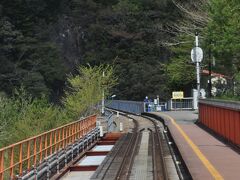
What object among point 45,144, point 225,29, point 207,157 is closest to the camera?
point 207,157

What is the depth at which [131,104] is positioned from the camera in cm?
6325

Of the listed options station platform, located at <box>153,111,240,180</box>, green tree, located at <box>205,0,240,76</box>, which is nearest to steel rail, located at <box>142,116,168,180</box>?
station platform, located at <box>153,111,240,180</box>

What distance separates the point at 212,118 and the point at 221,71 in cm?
3689

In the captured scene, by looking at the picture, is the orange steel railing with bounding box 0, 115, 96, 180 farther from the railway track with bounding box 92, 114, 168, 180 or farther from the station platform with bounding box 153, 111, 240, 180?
the station platform with bounding box 153, 111, 240, 180

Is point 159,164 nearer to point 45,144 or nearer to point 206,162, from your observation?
point 206,162

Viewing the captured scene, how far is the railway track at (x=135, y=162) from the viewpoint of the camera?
611 inches

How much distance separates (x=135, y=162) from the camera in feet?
62.1

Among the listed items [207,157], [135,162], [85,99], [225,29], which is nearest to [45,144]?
[135,162]

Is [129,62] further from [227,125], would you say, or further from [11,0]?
[227,125]

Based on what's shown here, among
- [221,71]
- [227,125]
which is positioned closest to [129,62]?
[221,71]

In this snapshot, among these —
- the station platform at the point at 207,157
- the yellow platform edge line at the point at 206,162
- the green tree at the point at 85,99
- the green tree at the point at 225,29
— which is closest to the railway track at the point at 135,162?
the station platform at the point at 207,157

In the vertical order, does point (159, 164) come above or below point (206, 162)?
below

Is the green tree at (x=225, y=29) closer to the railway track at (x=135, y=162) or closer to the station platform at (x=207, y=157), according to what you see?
the railway track at (x=135, y=162)

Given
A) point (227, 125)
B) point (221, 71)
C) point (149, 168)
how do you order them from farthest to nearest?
1. point (221, 71)
2. point (227, 125)
3. point (149, 168)
